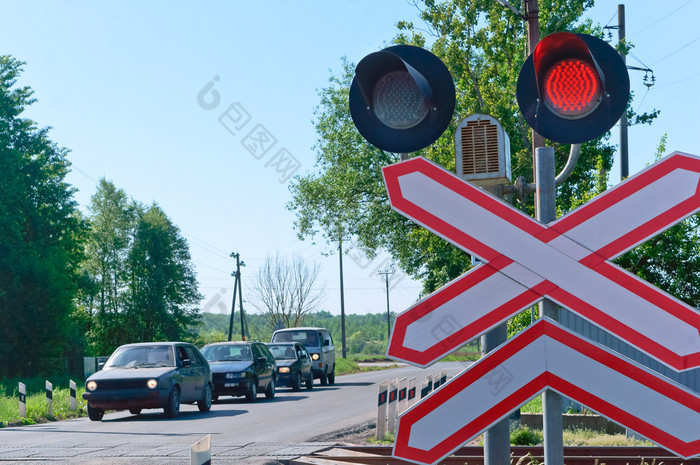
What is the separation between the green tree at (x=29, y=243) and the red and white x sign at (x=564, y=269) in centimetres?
4566

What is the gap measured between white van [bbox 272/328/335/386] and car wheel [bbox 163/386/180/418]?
14.2 meters

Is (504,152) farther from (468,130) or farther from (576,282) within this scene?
(576,282)

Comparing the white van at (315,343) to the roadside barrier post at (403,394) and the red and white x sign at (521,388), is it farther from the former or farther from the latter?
the red and white x sign at (521,388)

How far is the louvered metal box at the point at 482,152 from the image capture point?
10.6ft

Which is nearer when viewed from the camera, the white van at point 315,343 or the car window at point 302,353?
the car window at point 302,353

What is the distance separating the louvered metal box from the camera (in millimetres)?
3238

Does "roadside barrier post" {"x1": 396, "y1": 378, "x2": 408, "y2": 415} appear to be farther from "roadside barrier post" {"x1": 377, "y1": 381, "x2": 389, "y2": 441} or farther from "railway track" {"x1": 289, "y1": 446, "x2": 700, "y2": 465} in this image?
"railway track" {"x1": 289, "y1": 446, "x2": 700, "y2": 465}

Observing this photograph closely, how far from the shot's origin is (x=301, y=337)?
32344mm

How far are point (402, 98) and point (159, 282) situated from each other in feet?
264

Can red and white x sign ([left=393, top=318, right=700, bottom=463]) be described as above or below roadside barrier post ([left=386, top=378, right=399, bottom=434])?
above

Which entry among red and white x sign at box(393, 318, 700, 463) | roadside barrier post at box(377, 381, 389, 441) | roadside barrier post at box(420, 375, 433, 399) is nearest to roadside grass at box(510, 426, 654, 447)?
roadside barrier post at box(377, 381, 389, 441)

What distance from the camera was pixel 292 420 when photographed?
1638cm


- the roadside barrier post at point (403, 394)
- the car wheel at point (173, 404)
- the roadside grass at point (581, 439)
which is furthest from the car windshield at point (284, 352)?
the roadside grass at point (581, 439)

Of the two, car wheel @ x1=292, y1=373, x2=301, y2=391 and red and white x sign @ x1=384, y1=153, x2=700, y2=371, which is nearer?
red and white x sign @ x1=384, y1=153, x2=700, y2=371
